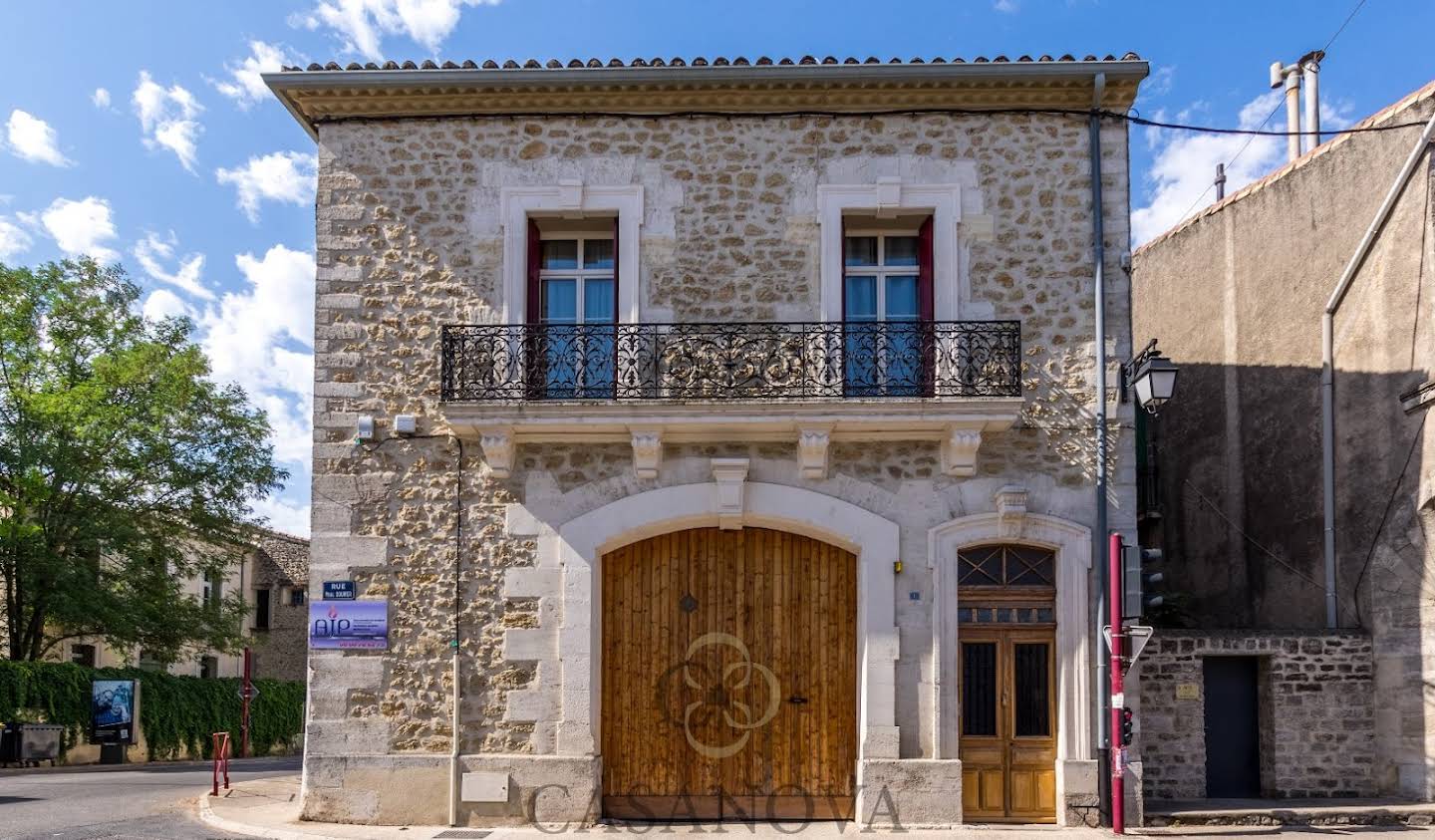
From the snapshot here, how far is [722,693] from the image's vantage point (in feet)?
35.7

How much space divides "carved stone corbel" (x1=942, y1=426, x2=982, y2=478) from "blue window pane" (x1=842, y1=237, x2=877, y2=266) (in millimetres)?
1830

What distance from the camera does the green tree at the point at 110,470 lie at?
23.4 m

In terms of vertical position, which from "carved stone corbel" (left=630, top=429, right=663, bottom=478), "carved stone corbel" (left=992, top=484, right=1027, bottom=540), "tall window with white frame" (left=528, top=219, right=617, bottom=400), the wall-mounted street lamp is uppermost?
"tall window with white frame" (left=528, top=219, right=617, bottom=400)

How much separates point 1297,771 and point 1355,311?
459 centimetres

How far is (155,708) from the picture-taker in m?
23.4

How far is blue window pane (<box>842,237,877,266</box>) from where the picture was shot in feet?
37.2

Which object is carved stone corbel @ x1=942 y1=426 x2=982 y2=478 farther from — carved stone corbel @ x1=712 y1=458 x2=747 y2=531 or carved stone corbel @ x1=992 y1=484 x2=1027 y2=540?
carved stone corbel @ x1=712 y1=458 x2=747 y2=531

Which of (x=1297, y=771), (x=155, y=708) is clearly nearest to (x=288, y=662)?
(x=155, y=708)

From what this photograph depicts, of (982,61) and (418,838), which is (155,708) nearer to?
(418,838)

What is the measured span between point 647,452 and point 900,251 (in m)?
2.98

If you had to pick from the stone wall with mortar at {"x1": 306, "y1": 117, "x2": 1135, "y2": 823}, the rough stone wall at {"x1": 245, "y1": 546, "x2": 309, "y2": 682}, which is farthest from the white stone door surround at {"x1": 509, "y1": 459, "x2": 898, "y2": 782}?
the rough stone wall at {"x1": 245, "y1": 546, "x2": 309, "y2": 682}

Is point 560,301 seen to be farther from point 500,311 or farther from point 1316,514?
point 1316,514

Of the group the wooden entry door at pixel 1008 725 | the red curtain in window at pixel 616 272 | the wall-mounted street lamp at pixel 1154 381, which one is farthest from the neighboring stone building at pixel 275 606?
the wall-mounted street lamp at pixel 1154 381

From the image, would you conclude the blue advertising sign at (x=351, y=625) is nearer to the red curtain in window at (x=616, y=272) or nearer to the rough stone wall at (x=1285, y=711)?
the red curtain in window at (x=616, y=272)
